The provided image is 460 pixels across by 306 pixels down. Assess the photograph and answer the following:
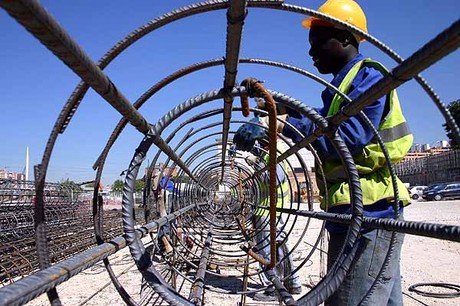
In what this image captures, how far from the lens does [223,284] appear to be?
560 cm

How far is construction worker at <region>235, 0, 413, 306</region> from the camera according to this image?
1.90 metres

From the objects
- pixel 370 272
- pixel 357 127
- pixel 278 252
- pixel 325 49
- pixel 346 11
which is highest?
pixel 346 11

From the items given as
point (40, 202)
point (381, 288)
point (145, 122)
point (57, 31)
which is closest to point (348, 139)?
point (381, 288)

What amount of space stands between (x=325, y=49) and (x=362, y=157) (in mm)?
642

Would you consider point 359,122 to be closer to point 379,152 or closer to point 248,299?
point 379,152

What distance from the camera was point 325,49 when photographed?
227 centimetres

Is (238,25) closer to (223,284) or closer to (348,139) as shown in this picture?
(348,139)

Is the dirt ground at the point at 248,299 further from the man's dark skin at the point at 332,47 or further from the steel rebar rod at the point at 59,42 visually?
the steel rebar rod at the point at 59,42

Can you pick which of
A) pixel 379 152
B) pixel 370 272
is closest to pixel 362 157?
pixel 379 152

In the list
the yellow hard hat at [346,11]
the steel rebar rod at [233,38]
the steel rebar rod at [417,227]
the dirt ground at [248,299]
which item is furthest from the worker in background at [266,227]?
the steel rebar rod at [233,38]

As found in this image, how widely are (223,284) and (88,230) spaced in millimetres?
5124

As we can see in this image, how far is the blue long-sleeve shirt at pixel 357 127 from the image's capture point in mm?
1868

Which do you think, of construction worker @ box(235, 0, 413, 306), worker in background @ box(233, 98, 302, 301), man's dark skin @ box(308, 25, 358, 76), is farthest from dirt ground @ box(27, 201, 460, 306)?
man's dark skin @ box(308, 25, 358, 76)

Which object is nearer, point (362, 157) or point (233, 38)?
point (233, 38)
